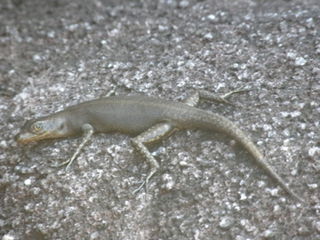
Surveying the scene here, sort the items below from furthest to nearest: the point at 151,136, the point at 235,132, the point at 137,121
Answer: the point at 137,121
the point at 151,136
the point at 235,132

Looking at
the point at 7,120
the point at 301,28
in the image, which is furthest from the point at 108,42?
the point at 301,28

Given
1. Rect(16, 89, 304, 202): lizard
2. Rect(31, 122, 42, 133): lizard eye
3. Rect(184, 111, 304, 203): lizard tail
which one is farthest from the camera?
Rect(31, 122, 42, 133): lizard eye

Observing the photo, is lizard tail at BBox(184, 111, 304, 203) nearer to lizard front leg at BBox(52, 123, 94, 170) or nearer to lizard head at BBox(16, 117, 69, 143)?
lizard front leg at BBox(52, 123, 94, 170)

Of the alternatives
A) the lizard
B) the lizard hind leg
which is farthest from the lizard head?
the lizard hind leg

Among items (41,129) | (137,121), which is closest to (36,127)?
(41,129)

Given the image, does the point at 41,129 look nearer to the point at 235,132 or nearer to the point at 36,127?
the point at 36,127

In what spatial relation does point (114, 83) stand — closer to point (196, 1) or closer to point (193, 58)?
point (193, 58)
